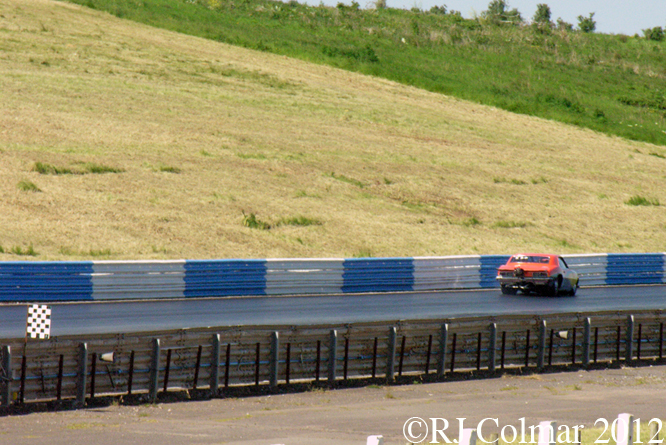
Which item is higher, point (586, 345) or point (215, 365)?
point (215, 365)

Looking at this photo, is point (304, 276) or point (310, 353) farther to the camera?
point (304, 276)

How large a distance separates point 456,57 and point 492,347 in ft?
190

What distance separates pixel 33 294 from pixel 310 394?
12182 mm

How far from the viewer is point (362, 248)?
3572 cm

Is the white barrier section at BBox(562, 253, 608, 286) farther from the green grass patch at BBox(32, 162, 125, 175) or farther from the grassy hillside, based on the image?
the grassy hillside

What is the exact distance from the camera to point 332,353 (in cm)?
1448

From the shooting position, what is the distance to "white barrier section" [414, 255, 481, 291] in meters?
29.2

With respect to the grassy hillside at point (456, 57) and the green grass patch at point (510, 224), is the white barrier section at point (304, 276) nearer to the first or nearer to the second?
the green grass patch at point (510, 224)

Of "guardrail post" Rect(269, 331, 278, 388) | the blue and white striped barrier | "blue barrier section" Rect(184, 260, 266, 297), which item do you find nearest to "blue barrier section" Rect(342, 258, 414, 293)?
the blue and white striped barrier

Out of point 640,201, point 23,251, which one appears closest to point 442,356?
point 23,251

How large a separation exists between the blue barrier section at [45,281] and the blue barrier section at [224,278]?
2.91 m

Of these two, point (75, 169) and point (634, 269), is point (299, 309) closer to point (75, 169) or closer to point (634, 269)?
point (634, 269)

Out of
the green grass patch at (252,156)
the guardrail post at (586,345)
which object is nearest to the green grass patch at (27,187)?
the green grass patch at (252,156)

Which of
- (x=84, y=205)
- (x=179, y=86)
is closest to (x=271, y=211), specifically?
(x=84, y=205)
